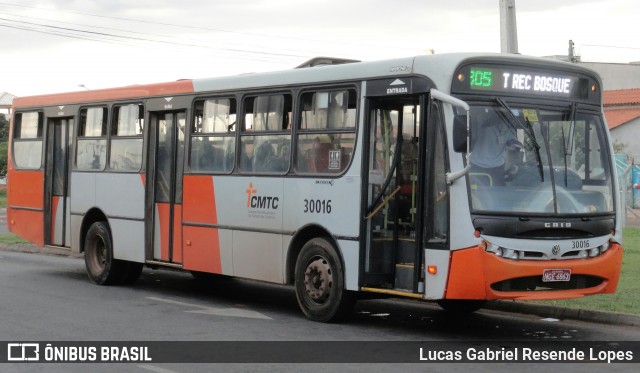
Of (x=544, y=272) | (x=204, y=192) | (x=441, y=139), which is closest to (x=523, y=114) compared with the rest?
(x=441, y=139)

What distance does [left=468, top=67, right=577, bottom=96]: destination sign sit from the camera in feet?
36.9

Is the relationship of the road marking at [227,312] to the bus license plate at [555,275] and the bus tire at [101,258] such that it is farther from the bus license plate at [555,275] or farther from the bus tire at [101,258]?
the bus license plate at [555,275]

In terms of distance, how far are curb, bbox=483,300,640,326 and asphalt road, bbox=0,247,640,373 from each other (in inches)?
3.6

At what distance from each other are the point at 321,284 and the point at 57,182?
7228 mm

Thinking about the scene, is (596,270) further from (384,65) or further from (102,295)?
(102,295)

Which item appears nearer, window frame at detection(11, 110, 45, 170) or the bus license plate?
the bus license plate

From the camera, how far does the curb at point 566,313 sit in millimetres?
12430

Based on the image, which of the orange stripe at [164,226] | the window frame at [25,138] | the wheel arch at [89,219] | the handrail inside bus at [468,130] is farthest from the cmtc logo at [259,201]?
the window frame at [25,138]

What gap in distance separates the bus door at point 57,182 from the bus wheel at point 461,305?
23.3 feet

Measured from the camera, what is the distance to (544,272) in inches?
431

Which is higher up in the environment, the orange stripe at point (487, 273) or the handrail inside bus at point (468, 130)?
the handrail inside bus at point (468, 130)

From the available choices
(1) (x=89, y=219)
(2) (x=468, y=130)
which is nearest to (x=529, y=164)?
(2) (x=468, y=130)

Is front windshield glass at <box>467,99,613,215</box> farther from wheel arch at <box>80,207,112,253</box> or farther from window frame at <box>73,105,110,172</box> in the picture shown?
wheel arch at <box>80,207,112,253</box>
